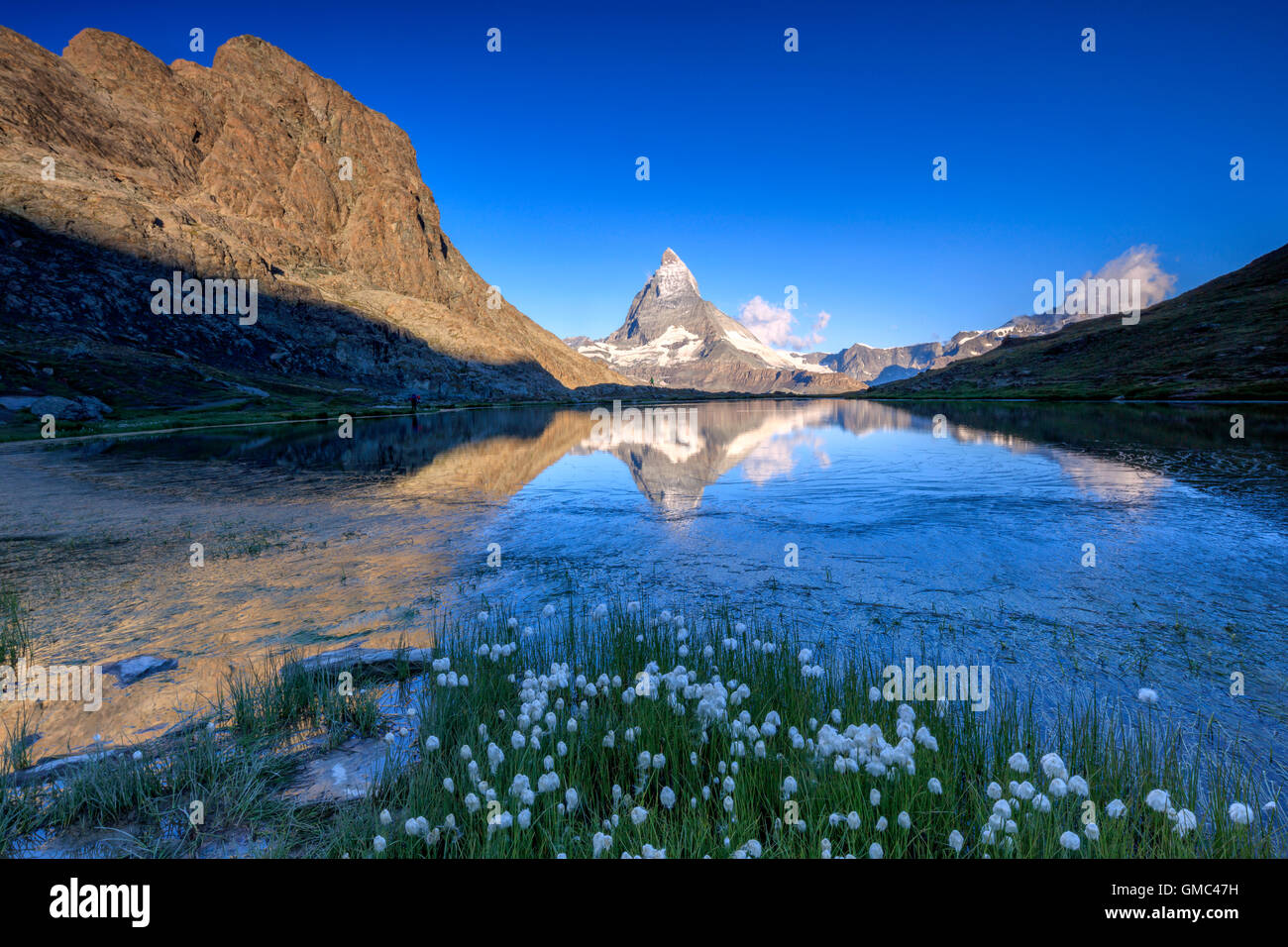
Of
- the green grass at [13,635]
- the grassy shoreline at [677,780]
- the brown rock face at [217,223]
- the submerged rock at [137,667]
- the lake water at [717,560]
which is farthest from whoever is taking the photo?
the brown rock face at [217,223]

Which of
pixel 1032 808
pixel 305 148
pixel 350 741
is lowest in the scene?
pixel 350 741

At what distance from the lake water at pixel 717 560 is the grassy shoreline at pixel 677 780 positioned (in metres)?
1.63

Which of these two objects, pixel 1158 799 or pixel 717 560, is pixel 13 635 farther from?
pixel 1158 799

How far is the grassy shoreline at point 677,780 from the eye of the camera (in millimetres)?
3871

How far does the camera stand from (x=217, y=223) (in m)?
141

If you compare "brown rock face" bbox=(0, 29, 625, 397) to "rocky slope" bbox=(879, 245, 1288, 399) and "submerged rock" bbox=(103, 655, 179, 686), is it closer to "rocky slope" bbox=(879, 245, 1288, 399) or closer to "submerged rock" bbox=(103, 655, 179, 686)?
"submerged rock" bbox=(103, 655, 179, 686)

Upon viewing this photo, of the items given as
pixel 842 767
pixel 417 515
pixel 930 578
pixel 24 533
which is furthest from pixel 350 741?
pixel 24 533

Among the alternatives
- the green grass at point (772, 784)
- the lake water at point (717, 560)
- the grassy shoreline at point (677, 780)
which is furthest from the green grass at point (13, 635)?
the green grass at point (772, 784)

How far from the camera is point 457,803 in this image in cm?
441

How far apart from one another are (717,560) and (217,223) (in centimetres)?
17610

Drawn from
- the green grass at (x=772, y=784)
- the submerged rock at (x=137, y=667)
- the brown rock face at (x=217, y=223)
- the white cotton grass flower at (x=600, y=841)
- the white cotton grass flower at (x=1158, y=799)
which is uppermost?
the brown rock face at (x=217, y=223)

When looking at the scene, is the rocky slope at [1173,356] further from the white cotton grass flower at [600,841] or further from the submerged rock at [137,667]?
the submerged rock at [137,667]
